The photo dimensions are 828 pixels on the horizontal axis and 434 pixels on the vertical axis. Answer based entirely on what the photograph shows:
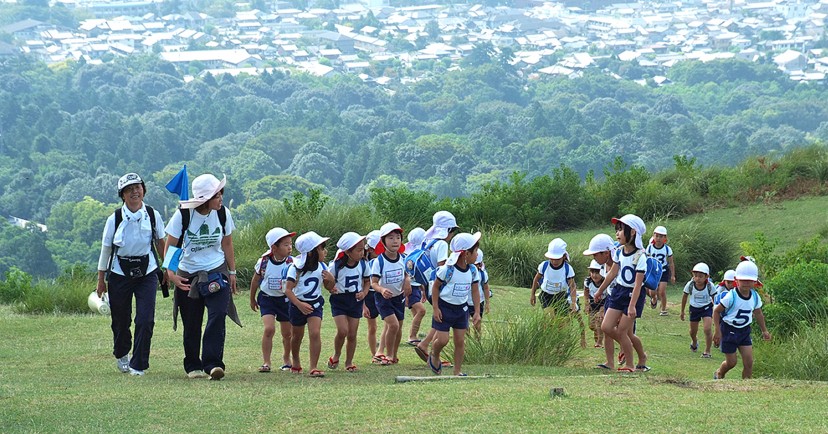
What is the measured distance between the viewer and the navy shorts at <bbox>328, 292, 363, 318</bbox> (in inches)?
435

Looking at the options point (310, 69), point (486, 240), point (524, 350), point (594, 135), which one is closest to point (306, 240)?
point (524, 350)

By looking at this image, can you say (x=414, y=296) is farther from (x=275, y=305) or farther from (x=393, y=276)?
(x=275, y=305)

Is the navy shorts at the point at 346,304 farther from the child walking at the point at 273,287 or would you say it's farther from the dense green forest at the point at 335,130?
the dense green forest at the point at 335,130

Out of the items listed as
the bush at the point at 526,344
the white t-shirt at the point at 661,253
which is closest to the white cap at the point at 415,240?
the bush at the point at 526,344

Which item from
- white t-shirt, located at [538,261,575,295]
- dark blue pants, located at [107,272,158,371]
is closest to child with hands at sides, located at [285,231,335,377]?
dark blue pants, located at [107,272,158,371]

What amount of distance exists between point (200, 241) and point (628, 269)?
3840 mm

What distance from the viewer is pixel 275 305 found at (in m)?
11.0

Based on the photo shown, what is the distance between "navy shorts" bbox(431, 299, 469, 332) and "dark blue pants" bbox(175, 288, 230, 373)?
1.76 meters

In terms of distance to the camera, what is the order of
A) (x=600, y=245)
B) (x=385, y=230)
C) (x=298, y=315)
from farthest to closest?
(x=600, y=245), (x=385, y=230), (x=298, y=315)

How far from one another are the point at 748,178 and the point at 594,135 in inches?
3678

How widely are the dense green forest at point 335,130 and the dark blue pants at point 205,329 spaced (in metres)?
57.0

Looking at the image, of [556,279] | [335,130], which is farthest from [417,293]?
[335,130]

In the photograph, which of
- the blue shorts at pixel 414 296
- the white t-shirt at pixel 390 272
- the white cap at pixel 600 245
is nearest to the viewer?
the white t-shirt at pixel 390 272

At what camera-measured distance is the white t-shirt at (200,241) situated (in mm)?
9938
